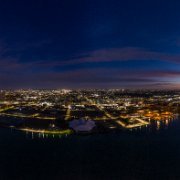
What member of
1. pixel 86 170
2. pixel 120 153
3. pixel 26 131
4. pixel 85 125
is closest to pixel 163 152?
pixel 120 153

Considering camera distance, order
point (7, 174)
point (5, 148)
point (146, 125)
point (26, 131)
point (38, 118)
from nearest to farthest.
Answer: point (7, 174) < point (5, 148) < point (26, 131) < point (146, 125) < point (38, 118)

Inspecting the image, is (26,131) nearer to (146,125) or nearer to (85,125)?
(85,125)

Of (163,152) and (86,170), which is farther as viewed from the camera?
(163,152)

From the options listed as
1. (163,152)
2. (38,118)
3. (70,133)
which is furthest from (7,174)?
(38,118)

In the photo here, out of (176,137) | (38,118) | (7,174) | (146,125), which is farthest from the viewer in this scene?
(38,118)

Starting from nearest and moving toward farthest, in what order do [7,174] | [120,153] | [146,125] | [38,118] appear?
[7,174] → [120,153] → [146,125] → [38,118]

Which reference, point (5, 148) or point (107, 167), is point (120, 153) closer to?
point (107, 167)
